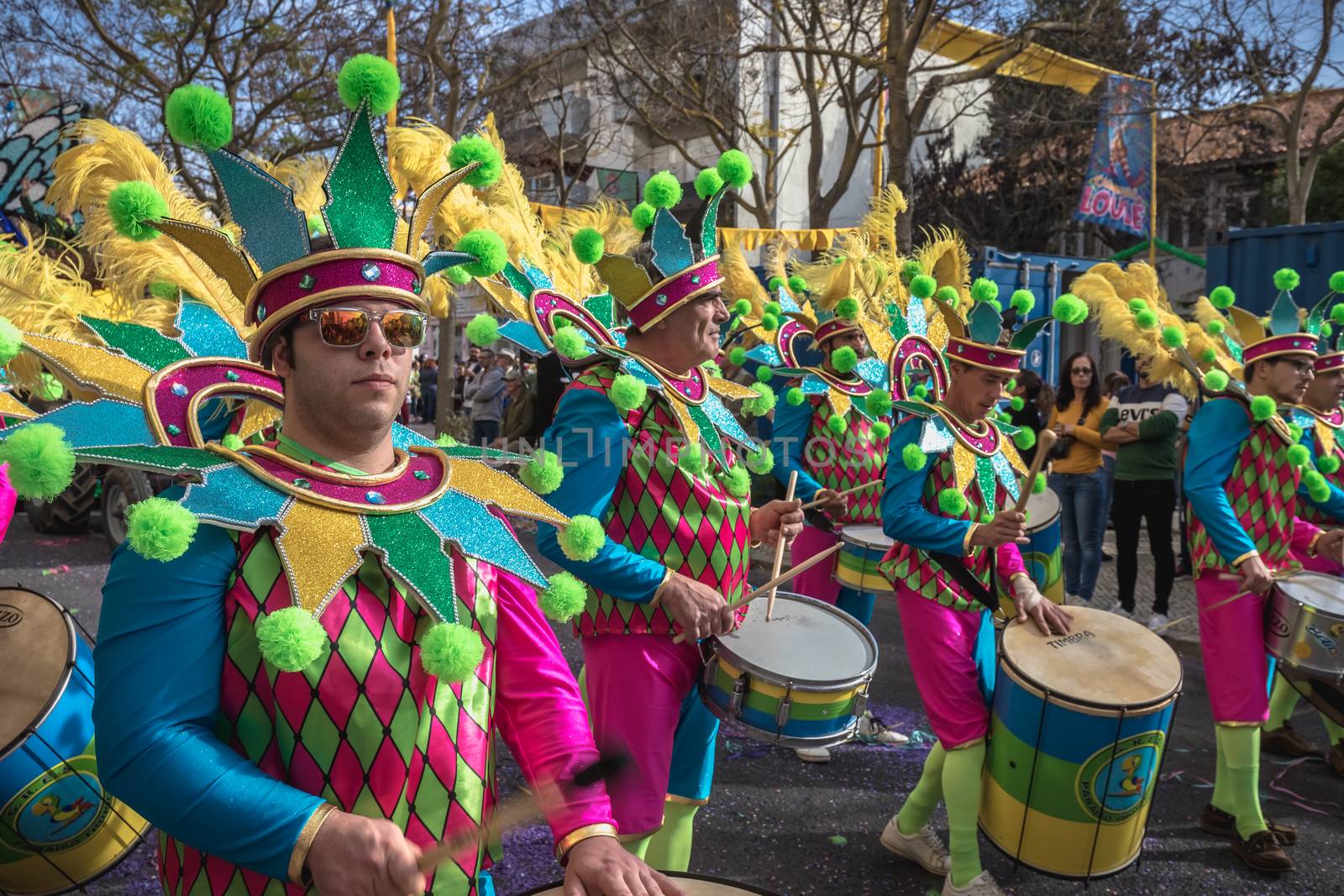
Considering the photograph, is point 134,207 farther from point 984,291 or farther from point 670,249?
point 984,291

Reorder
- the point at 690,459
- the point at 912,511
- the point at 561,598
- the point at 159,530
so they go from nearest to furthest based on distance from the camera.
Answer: the point at 159,530 < the point at 561,598 < the point at 690,459 < the point at 912,511

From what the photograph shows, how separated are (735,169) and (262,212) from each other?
1625 mm

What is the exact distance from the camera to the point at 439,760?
4.85 feet

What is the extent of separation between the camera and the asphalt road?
3498 millimetres

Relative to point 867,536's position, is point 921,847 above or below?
below

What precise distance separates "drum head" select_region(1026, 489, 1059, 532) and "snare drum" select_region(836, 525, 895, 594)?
31.1 inches

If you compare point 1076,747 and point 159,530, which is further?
point 1076,747

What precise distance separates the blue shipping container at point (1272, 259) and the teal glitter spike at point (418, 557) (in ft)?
30.1

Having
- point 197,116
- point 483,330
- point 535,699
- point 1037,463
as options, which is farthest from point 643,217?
point 535,699

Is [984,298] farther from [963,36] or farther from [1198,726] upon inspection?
[963,36]

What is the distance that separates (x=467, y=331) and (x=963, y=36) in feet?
38.9

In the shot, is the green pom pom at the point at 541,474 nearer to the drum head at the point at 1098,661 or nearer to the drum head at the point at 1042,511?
the drum head at the point at 1098,661


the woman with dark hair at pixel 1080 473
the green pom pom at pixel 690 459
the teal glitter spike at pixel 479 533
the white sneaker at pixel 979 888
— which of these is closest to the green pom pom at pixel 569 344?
the green pom pom at pixel 690 459

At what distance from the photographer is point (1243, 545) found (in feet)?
→ 12.1
